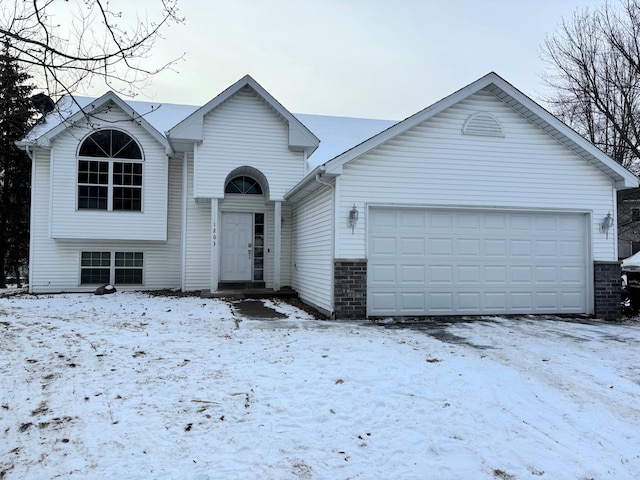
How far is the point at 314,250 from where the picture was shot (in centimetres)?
1042

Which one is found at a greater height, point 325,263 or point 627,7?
point 627,7

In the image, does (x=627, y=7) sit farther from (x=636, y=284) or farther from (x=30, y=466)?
(x=30, y=466)

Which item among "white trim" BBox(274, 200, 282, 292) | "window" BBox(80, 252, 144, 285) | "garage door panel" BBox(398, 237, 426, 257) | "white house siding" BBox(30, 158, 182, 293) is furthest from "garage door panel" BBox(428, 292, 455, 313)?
"window" BBox(80, 252, 144, 285)

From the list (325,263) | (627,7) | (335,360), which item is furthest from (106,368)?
(627,7)

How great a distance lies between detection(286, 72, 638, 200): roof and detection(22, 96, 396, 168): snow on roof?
5356 millimetres

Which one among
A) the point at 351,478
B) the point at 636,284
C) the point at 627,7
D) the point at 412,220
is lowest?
the point at 351,478

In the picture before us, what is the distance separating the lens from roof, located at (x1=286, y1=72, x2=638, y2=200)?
884 cm

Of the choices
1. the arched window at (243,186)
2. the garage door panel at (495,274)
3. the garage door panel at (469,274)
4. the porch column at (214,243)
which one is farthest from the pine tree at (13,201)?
the garage door panel at (495,274)

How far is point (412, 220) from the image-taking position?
9141 mm

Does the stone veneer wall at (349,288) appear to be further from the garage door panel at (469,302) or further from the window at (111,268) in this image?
the window at (111,268)

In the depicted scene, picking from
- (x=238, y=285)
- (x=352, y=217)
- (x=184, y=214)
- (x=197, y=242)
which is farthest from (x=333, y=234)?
(x=184, y=214)

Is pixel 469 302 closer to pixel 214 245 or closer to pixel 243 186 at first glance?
Result: pixel 214 245

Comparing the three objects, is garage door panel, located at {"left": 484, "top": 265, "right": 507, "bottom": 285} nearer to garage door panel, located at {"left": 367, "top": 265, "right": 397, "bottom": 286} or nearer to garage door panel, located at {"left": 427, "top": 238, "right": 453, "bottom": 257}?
garage door panel, located at {"left": 427, "top": 238, "right": 453, "bottom": 257}

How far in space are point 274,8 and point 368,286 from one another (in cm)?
539
